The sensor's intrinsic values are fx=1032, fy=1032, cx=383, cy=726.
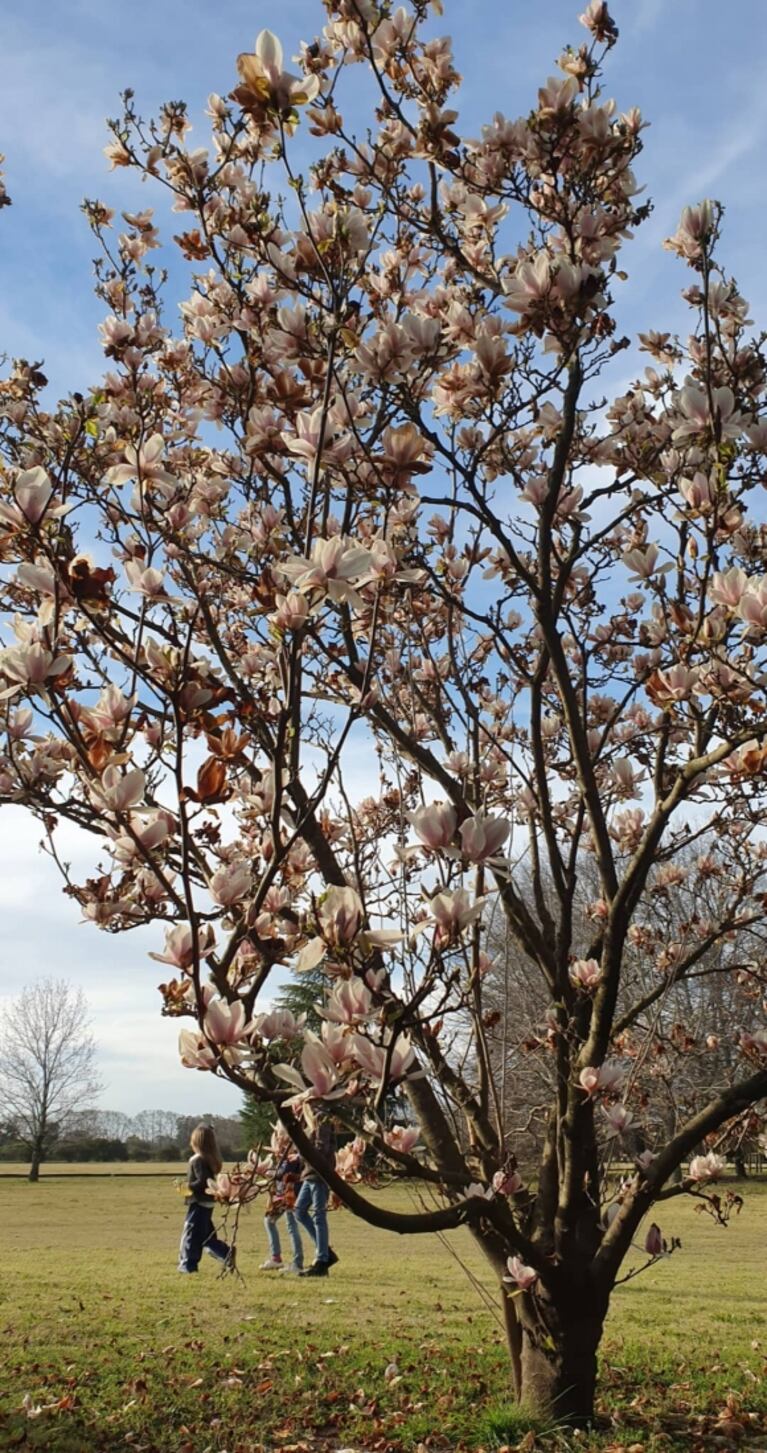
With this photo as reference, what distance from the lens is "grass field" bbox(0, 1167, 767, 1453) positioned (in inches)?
150

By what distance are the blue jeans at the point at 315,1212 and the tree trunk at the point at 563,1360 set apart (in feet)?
11.0

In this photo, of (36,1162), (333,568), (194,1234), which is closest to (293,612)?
(333,568)

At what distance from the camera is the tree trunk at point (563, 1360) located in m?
3.61

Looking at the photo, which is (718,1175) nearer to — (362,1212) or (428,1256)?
(362,1212)

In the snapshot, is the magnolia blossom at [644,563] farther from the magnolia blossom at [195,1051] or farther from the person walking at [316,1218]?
the person walking at [316,1218]

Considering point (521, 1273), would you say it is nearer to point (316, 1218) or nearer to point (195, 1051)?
point (195, 1051)

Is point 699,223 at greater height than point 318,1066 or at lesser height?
greater

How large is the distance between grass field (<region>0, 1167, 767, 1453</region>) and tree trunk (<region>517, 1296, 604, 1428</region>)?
4.6 inches

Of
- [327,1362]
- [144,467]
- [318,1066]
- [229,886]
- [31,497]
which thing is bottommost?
[327,1362]

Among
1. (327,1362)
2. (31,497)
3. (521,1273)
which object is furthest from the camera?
(327,1362)

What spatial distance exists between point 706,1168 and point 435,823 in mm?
2319

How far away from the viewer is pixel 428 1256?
10570 millimetres

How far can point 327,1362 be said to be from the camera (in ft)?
15.8

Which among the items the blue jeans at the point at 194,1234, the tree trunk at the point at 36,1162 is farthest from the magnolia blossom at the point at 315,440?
the tree trunk at the point at 36,1162
